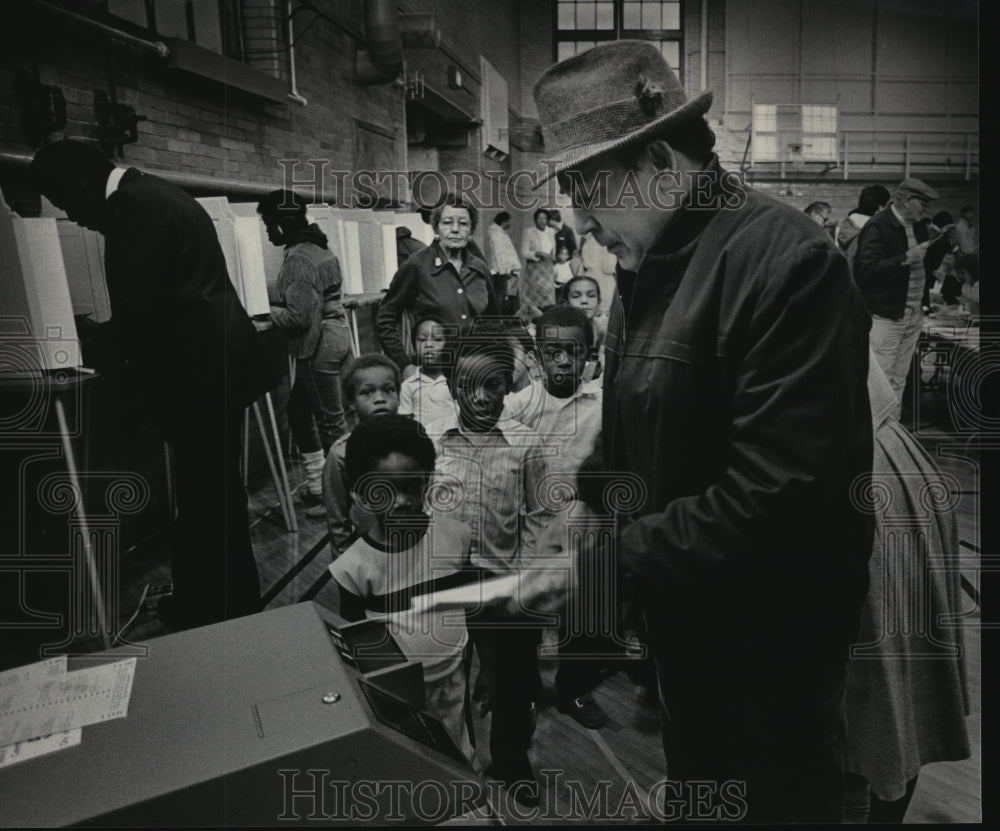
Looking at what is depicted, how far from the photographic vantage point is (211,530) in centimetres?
238

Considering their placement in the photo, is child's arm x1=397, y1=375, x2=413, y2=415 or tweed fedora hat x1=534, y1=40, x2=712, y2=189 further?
child's arm x1=397, y1=375, x2=413, y2=415

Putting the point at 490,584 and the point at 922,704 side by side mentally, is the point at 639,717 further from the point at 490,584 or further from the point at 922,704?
the point at 490,584

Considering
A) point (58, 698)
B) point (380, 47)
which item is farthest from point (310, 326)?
point (380, 47)

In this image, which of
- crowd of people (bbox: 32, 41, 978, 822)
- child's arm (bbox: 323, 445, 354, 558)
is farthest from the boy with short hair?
child's arm (bbox: 323, 445, 354, 558)

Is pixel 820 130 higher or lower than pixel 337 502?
higher

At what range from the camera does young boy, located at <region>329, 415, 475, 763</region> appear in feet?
5.20

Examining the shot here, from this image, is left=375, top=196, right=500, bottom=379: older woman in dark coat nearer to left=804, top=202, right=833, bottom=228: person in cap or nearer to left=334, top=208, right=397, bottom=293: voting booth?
left=804, top=202, right=833, bottom=228: person in cap

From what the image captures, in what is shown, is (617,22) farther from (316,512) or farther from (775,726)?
(316,512)

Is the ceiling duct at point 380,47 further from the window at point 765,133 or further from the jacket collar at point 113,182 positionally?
the jacket collar at point 113,182

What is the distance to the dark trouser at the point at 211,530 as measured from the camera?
7.61ft

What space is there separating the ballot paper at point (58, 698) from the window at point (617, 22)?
1.26 meters

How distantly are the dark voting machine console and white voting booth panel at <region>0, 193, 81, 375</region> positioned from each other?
54.1 inches

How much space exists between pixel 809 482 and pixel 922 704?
76cm

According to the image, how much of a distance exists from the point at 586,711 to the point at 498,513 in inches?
21.2
